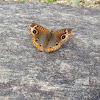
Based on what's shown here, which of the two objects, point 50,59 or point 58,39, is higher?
point 58,39

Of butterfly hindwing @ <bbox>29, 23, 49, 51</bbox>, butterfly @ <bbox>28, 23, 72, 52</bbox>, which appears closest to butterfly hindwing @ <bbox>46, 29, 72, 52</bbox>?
butterfly @ <bbox>28, 23, 72, 52</bbox>

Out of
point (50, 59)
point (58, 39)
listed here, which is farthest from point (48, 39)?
point (50, 59)

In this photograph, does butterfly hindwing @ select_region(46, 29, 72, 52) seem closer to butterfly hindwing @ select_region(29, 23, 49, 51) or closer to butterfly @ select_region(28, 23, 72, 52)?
butterfly @ select_region(28, 23, 72, 52)

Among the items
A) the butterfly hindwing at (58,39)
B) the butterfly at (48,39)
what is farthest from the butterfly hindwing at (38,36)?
the butterfly hindwing at (58,39)

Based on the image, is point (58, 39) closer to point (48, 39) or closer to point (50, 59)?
point (48, 39)

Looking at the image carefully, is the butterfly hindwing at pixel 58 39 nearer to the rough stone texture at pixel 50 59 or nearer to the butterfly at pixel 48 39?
the butterfly at pixel 48 39

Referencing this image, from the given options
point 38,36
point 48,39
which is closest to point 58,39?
point 48,39
